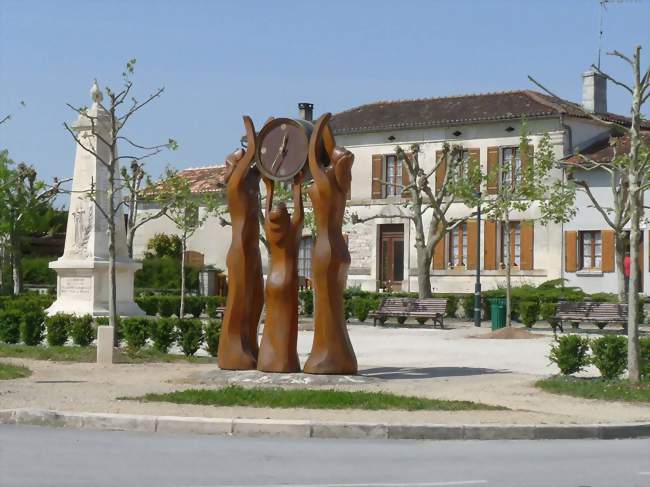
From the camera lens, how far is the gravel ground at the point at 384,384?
1257cm

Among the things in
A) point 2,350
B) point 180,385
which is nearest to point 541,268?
point 2,350

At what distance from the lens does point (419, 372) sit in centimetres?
1852

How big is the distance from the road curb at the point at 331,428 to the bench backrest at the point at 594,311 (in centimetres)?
1805

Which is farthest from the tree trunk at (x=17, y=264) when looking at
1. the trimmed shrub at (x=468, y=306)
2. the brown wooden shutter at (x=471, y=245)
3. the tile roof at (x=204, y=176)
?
the trimmed shrub at (x=468, y=306)

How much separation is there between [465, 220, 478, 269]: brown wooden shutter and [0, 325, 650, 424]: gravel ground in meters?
20.2

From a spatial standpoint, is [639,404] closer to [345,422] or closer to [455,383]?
[455,383]

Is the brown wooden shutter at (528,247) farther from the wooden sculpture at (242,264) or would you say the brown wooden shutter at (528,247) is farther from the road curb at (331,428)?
the road curb at (331,428)

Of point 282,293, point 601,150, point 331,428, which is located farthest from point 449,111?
point 331,428

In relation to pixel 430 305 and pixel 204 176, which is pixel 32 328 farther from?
pixel 204 176

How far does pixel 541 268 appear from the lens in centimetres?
4281

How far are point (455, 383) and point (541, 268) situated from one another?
26.8 m

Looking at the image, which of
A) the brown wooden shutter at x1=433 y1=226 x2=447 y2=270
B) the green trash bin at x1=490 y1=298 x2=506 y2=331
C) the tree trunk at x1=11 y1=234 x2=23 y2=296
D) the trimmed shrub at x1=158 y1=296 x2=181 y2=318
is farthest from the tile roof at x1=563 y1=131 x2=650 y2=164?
the tree trunk at x1=11 y1=234 x2=23 y2=296

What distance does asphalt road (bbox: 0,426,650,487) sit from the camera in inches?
343

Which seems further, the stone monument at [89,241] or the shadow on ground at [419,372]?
the stone monument at [89,241]
